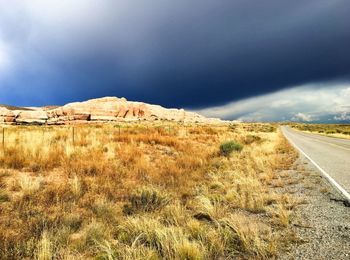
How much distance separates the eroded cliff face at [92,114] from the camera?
7038 cm

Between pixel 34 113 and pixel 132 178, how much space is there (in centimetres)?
7995

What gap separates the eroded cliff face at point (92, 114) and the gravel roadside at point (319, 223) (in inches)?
2652

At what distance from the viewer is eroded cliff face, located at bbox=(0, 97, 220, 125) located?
70375mm

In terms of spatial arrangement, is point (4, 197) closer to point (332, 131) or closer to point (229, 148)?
point (229, 148)

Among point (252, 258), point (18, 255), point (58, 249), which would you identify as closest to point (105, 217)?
point (58, 249)

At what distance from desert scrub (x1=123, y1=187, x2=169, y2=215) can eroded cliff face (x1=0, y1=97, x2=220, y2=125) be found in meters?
66.3

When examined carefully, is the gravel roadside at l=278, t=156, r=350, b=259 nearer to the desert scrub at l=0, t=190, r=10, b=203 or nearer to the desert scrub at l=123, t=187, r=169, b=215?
the desert scrub at l=123, t=187, r=169, b=215

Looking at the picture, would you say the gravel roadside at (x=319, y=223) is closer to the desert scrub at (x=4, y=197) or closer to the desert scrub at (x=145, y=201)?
the desert scrub at (x=145, y=201)

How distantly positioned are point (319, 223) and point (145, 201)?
3.53m

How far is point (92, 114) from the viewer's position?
9588cm

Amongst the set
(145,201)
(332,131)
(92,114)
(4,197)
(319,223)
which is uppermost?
(92,114)

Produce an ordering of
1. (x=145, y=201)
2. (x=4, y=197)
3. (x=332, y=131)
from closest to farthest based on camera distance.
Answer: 1. (x=4, y=197)
2. (x=145, y=201)
3. (x=332, y=131)

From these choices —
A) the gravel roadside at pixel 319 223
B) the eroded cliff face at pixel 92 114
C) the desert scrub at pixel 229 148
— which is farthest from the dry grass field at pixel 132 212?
the eroded cliff face at pixel 92 114

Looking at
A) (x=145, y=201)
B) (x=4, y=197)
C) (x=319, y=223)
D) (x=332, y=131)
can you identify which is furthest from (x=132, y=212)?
(x=332, y=131)
